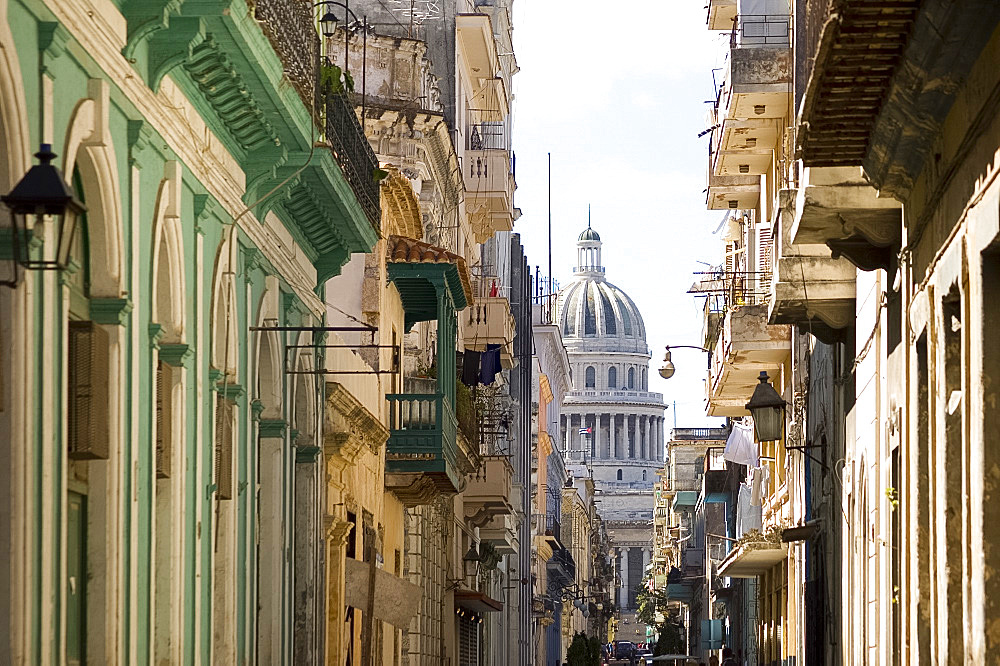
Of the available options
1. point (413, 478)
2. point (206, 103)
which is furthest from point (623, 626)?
point (206, 103)

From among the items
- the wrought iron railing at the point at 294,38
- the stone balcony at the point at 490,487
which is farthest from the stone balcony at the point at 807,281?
the stone balcony at the point at 490,487

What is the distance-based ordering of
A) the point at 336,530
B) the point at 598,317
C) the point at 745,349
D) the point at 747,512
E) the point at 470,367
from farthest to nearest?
the point at 598,317 < the point at 747,512 < the point at 470,367 < the point at 745,349 < the point at 336,530

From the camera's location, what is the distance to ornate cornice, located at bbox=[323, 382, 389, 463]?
2045cm

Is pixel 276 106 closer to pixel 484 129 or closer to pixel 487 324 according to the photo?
pixel 487 324

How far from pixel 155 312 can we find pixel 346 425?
860cm

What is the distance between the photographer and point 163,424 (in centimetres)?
1331

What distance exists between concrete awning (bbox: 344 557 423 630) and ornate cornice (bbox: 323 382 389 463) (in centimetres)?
127

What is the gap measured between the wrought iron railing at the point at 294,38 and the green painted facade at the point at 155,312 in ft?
0.14

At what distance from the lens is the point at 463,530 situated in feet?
124

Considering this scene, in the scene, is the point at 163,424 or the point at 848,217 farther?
the point at 848,217

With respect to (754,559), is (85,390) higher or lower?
higher

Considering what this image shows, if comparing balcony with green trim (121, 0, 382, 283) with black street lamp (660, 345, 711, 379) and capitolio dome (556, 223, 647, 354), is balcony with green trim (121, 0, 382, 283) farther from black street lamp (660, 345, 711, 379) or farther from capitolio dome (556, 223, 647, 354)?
capitolio dome (556, 223, 647, 354)

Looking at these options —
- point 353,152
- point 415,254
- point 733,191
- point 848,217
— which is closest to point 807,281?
point 848,217

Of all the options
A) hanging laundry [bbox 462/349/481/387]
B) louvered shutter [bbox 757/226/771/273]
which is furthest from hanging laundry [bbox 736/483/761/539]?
louvered shutter [bbox 757/226/771/273]
